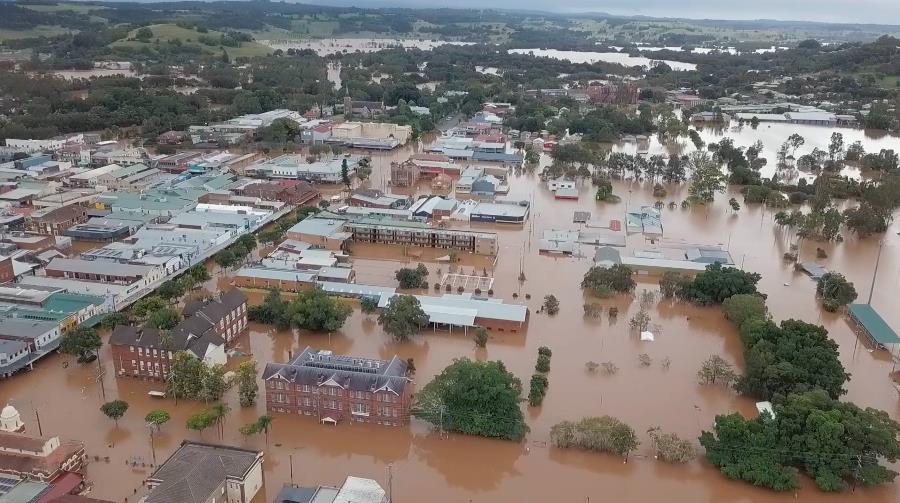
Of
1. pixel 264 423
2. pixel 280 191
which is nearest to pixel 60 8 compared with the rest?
pixel 280 191

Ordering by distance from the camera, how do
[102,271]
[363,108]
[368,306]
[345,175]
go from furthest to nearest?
[363,108] → [345,175] → [102,271] → [368,306]

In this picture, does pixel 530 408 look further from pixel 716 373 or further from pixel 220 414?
pixel 220 414

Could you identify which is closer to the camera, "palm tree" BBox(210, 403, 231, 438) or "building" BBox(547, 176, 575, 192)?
"palm tree" BBox(210, 403, 231, 438)

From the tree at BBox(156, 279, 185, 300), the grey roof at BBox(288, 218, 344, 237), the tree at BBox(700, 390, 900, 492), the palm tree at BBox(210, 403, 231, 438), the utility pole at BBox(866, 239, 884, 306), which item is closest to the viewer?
the tree at BBox(700, 390, 900, 492)

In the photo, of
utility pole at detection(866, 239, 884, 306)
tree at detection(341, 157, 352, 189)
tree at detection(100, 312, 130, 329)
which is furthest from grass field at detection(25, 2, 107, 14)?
utility pole at detection(866, 239, 884, 306)

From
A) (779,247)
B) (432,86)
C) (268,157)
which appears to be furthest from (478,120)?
(779,247)

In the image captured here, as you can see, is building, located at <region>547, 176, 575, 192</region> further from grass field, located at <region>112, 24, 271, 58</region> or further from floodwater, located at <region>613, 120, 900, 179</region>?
grass field, located at <region>112, 24, 271, 58</region>
